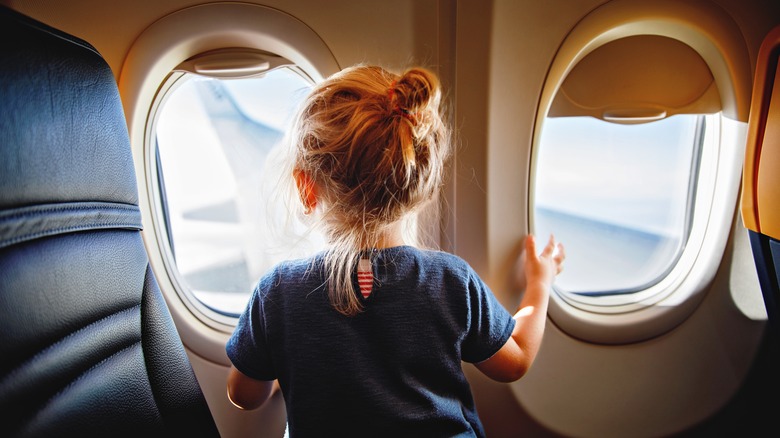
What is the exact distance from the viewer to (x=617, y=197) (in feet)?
4.40

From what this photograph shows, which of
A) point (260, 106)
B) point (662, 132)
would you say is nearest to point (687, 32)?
point (662, 132)

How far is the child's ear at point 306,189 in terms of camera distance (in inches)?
34.0

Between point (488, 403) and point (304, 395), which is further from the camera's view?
point (488, 403)

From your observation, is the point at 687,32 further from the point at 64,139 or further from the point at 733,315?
the point at 64,139

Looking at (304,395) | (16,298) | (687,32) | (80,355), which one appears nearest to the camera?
(16,298)

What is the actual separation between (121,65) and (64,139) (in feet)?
2.06

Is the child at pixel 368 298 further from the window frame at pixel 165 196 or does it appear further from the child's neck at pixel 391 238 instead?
the window frame at pixel 165 196

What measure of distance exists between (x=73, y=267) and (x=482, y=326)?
0.68m

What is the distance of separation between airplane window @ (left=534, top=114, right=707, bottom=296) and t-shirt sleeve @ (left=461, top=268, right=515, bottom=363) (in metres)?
0.44

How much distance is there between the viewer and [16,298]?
1.71ft

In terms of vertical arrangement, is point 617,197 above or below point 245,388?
above

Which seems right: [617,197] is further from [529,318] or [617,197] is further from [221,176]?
[221,176]

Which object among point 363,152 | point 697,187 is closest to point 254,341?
point 363,152

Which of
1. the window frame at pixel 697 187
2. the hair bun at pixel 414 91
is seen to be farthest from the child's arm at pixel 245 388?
the window frame at pixel 697 187
